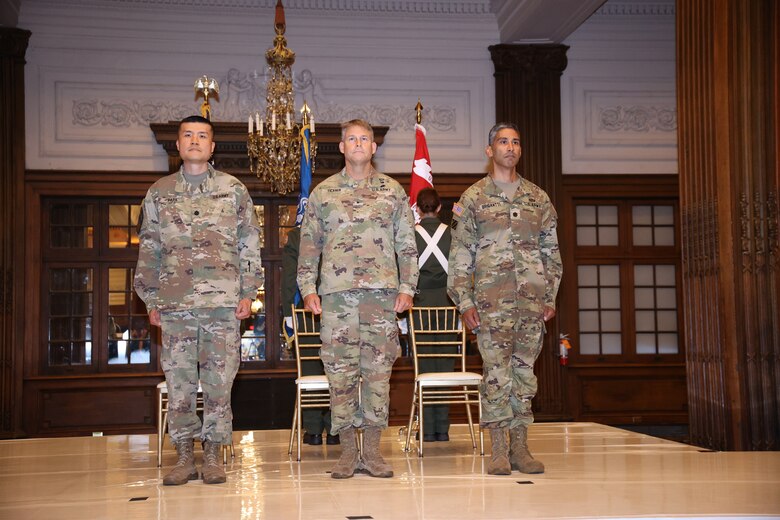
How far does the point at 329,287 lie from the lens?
4.37 m

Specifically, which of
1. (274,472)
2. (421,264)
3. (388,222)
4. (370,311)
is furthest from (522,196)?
(274,472)

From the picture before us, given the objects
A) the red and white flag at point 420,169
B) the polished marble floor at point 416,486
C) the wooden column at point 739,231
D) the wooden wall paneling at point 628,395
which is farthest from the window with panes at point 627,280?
the polished marble floor at point 416,486

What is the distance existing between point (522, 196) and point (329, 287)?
3.67 ft

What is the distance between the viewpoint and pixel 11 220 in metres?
8.61

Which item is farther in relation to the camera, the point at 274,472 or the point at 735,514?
the point at 274,472

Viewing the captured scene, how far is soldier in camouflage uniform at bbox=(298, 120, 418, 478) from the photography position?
4363 mm

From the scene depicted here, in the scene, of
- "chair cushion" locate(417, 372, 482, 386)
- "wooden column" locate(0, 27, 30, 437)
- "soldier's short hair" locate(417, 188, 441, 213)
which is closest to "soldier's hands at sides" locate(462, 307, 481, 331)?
"chair cushion" locate(417, 372, 482, 386)

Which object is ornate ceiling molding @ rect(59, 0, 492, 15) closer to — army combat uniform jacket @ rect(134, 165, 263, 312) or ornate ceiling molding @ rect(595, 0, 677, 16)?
ornate ceiling molding @ rect(595, 0, 677, 16)

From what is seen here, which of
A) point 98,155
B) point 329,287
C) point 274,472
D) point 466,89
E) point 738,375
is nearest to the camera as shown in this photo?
point 329,287

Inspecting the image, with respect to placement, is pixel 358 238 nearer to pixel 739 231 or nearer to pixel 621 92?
pixel 739 231

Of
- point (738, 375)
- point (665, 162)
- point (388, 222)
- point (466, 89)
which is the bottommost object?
point (738, 375)

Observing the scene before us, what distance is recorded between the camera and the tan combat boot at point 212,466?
14.0 ft

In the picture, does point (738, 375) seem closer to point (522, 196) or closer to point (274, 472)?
point (522, 196)

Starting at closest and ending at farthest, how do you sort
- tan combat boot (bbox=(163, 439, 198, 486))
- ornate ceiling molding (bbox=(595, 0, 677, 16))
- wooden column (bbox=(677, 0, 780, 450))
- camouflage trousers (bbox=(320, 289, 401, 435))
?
tan combat boot (bbox=(163, 439, 198, 486)), camouflage trousers (bbox=(320, 289, 401, 435)), wooden column (bbox=(677, 0, 780, 450)), ornate ceiling molding (bbox=(595, 0, 677, 16))
